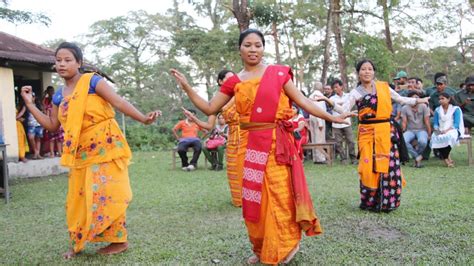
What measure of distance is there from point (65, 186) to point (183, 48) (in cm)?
1710

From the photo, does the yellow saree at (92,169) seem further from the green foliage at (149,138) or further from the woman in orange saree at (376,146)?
the green foliage at (149,138)

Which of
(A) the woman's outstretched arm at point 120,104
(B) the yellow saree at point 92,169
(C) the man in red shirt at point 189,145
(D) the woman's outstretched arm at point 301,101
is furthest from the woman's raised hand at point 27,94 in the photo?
(C) the man in red shirt at point 189,145

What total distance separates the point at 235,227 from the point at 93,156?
1.74 meters

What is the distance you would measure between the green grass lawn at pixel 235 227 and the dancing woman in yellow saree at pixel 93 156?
0.27m

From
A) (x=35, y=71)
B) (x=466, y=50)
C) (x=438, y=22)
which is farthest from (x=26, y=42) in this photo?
(x=466, y=50)

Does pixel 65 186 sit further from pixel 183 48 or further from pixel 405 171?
pixel 183 48

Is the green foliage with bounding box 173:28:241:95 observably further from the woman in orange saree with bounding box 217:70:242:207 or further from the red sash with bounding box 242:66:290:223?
the red sash with bounding box 242:66:290:223

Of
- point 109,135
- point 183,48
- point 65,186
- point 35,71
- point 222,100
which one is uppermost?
point 183,48

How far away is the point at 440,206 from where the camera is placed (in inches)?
213

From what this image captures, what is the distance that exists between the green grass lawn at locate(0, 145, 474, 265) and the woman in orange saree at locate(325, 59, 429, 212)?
0.23m

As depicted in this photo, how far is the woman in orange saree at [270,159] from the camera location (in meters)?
3.45

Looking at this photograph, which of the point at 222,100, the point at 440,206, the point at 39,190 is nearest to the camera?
the point at 222,100

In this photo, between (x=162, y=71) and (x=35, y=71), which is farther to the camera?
(x=162, y=71)

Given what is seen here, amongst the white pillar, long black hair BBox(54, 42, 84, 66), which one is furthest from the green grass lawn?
the white pillar
